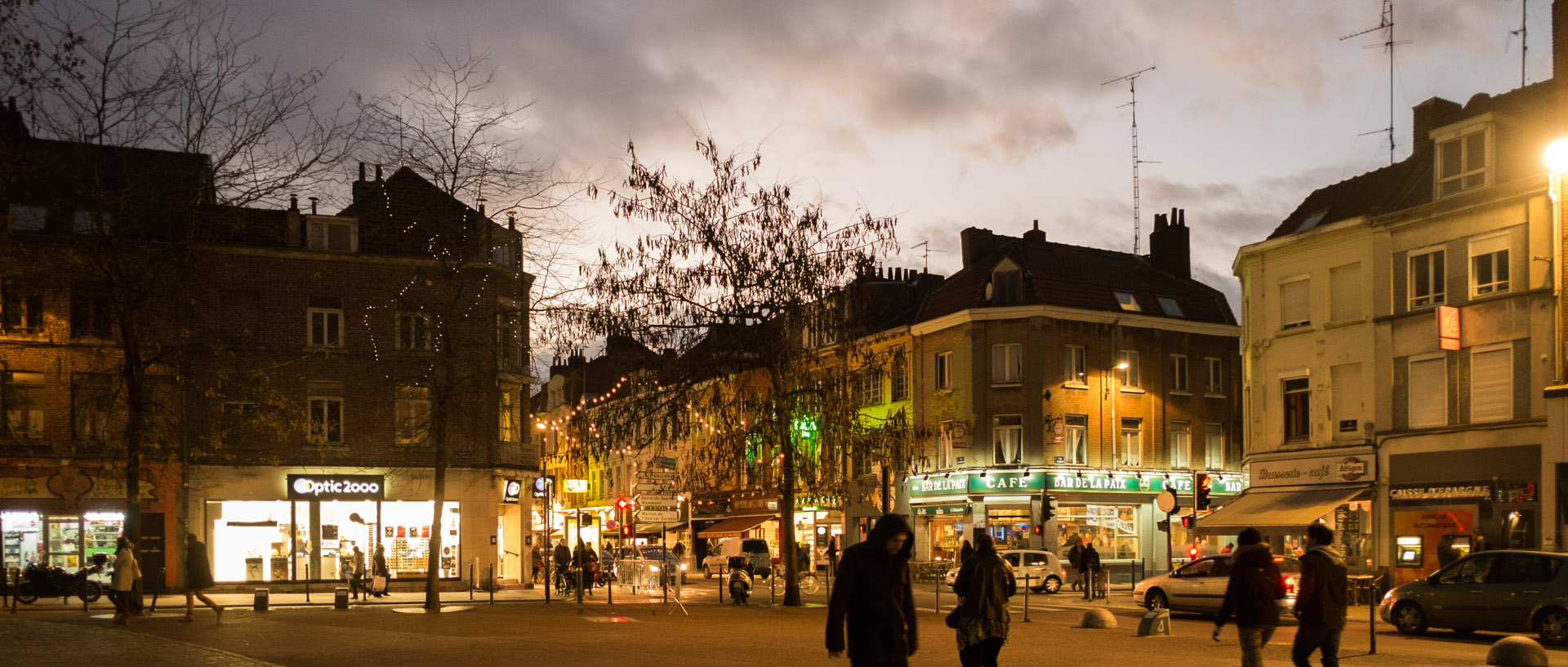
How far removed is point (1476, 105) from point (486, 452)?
92.4 feet

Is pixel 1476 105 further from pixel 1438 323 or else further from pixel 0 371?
pixel 0 371

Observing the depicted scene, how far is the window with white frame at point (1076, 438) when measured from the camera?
48438 millimetres

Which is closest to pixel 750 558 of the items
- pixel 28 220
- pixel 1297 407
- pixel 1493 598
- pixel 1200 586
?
pixel 1297 407

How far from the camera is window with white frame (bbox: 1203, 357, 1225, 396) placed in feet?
172

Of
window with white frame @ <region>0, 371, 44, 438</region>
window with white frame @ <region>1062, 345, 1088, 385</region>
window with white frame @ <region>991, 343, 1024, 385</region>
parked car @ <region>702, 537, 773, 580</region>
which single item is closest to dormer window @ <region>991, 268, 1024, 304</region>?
window with white frame @ <region>991, 343, 1024, 385</region>

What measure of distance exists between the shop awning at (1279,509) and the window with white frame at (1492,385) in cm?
361

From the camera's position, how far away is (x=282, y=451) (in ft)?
125

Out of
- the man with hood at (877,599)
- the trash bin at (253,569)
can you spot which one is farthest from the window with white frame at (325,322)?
the man with hood at (877,599)

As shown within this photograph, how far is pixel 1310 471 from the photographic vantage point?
114ft

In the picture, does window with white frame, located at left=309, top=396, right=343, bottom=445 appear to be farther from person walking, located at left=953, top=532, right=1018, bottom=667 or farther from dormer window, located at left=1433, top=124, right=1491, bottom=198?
person walking, located at left=953, top=532, right=1018, bottom=667

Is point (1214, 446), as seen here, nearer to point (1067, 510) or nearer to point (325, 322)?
point (1067, 510)

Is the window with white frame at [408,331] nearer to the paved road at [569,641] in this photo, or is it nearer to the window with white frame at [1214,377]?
the paved road at [569,641]

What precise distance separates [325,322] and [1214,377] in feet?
107

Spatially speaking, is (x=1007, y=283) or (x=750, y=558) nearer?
(x=1007, y=283)
